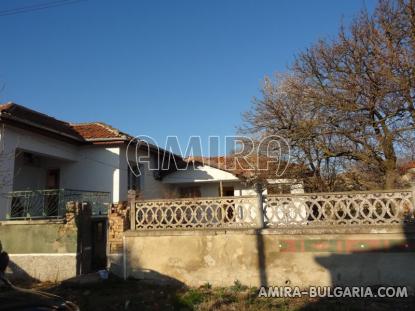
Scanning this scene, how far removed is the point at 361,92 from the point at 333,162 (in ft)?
8.97

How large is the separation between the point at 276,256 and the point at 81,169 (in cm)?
1076

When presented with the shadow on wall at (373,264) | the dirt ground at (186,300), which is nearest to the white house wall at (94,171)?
the dirt ground at (186,300)

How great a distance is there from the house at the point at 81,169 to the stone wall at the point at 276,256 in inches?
187

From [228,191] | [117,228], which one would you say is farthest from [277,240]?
[228,191]

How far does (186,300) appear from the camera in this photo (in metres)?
7.79

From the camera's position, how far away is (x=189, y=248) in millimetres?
9086

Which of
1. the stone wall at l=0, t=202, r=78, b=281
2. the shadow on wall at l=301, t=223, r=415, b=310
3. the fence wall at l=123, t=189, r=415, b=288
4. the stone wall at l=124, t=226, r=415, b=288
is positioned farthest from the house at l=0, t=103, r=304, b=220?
the shadow on wall at l=301, t=223, r=415, b=310

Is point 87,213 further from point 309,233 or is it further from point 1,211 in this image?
point 309,233

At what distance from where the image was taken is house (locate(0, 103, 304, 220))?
488 inches

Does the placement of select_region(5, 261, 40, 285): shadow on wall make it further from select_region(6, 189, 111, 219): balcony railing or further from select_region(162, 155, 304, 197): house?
select_region(162, 155, 304, 197): house

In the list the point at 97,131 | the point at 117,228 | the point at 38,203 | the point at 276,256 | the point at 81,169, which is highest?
the point at 97,131

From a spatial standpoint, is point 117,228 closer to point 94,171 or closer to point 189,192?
point 94,171

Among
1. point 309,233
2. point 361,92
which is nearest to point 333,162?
point 361,92

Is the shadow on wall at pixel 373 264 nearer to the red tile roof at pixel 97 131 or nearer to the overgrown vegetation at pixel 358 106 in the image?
the overgrown vegetation at pixel 358 106
